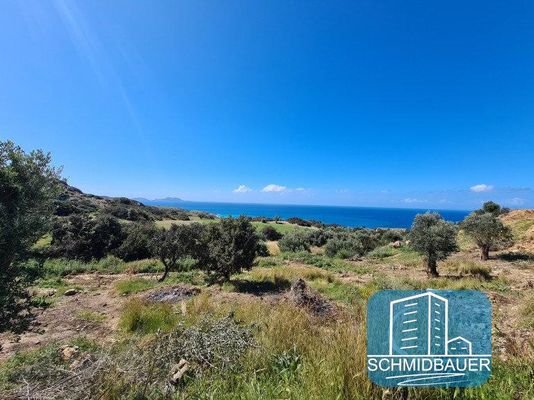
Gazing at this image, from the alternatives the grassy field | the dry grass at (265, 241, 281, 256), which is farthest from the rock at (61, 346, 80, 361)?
the dry grass at (265, 241, 281, 256)

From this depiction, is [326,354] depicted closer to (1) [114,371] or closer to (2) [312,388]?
(2) [312,388]

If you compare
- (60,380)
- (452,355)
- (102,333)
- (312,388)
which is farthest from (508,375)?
(102,333)

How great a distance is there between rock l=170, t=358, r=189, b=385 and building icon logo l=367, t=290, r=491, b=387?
2287 mm

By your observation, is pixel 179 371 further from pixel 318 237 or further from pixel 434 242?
pixel 318 237

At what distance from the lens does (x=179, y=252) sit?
15289 millimetres

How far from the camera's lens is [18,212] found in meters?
4.34

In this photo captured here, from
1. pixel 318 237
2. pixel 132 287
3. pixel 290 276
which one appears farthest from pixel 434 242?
pixel 318 237

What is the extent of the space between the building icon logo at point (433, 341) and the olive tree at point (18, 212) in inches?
186

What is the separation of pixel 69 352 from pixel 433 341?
563 cm

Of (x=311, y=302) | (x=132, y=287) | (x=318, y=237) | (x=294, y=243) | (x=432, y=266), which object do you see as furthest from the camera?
(x=318, y=237)

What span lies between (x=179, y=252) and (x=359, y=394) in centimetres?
1377

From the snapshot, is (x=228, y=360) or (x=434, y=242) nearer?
(x=228, y=360)

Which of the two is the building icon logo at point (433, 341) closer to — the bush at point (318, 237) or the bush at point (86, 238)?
the bush at point (86, 238)

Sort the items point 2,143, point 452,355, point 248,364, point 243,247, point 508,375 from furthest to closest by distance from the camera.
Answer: point 243,247 < point 2,143 < point 248,364 < point 508,375 < point 452,355
